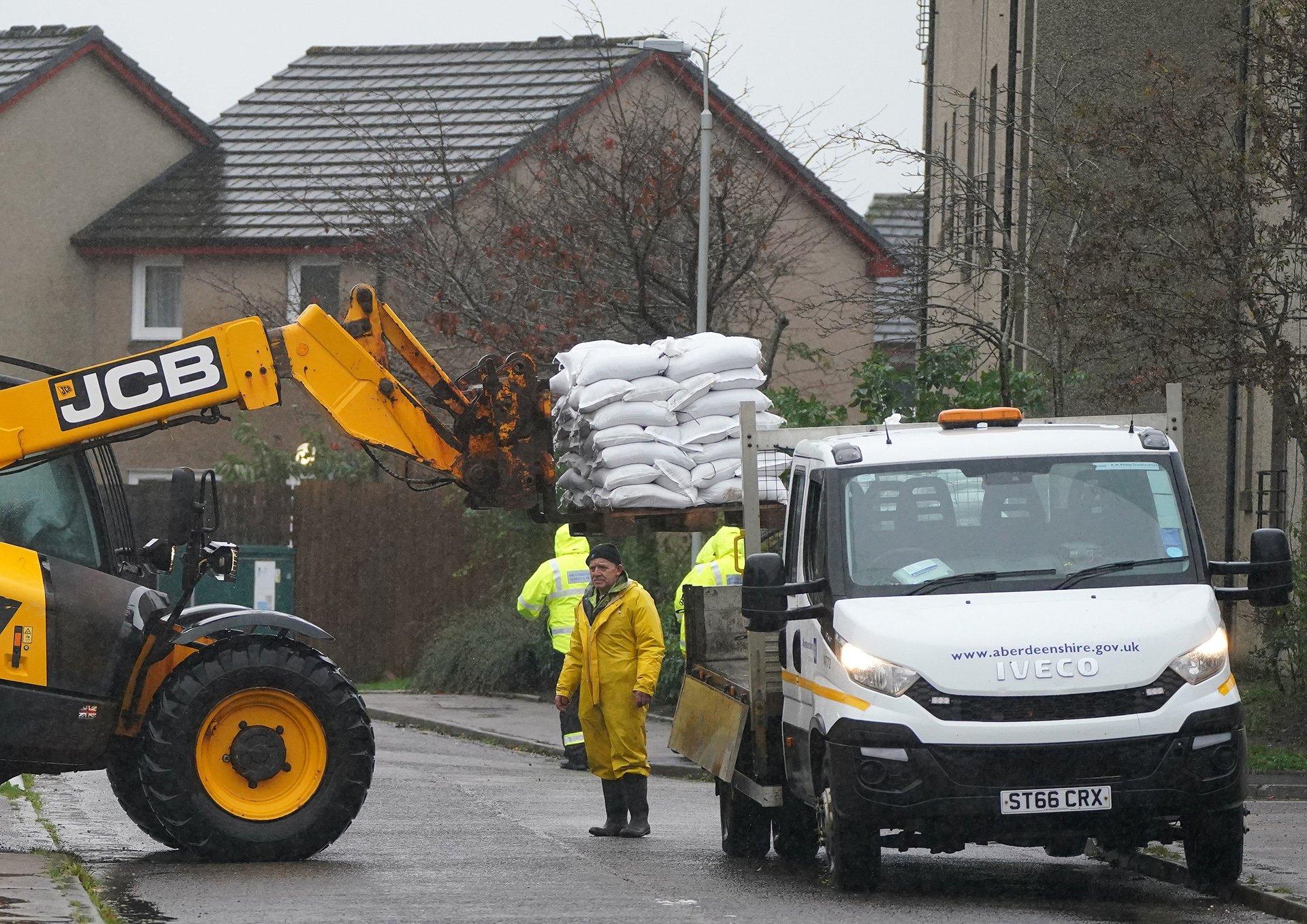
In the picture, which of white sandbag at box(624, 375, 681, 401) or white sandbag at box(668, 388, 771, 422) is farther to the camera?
white sandbag at box(668, 388, 771, 422)

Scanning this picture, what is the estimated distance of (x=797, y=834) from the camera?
11352 millimetres

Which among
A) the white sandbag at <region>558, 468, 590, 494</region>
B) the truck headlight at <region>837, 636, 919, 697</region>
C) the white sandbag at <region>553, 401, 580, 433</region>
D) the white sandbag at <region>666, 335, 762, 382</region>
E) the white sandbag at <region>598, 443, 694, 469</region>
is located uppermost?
the white sandbag at <region>666, 335, 762, 382</region>

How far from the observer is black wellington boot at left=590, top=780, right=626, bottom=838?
40.9 feet

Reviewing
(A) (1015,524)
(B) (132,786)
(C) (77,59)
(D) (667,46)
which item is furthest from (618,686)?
(C) (77,59)

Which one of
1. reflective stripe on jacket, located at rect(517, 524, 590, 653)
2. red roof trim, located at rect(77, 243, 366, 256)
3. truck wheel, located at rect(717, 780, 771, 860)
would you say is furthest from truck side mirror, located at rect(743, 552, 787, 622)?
red roof trim, located at rect(77, 243, 366, 256)

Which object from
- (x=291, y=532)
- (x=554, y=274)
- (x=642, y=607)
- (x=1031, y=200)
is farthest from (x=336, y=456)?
(x=642, y=607)

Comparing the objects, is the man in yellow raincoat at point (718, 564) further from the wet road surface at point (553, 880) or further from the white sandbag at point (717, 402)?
the white sandbag at point (717, 402)

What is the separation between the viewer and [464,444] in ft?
37.3

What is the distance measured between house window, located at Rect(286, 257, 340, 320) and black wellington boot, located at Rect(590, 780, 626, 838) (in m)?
21.2

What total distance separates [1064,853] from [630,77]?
72.5 feet

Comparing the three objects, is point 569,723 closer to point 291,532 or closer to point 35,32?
point 291,532

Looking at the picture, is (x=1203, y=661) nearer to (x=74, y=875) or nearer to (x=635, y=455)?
(x=635, y=455)

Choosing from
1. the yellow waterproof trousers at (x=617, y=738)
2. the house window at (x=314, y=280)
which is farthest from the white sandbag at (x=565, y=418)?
the house window at (x=314, y=280)

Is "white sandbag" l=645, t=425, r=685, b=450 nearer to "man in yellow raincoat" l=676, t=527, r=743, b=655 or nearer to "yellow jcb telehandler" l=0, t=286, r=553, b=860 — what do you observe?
"yellow jcb telehandler" l=0, t=286, r=553, b=860
